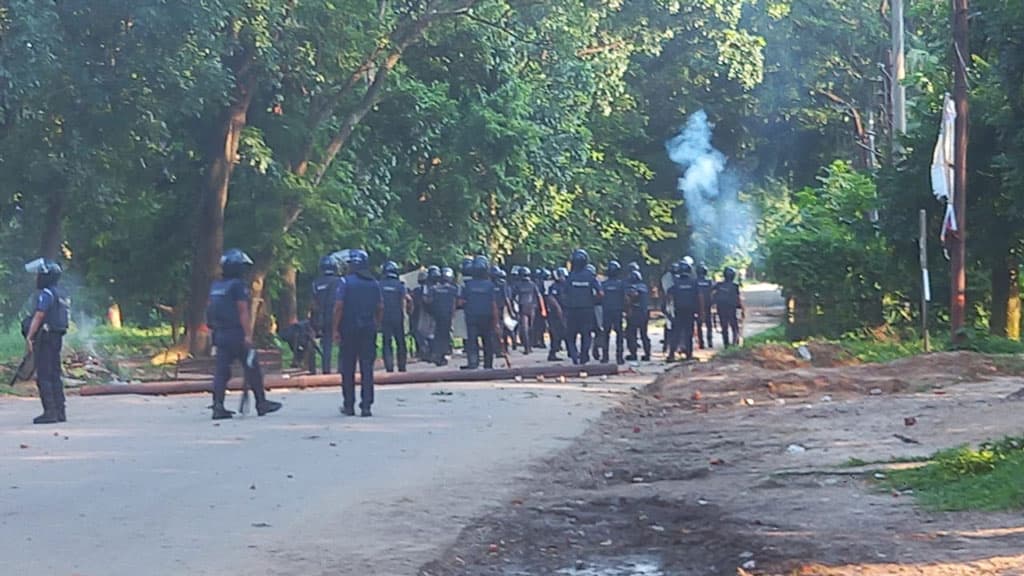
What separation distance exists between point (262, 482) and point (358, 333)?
558 cm

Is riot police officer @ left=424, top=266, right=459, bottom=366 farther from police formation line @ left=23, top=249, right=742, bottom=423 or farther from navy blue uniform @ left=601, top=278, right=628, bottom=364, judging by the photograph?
navy blue uniform @ left=601, top=278, right=628, bottom=364

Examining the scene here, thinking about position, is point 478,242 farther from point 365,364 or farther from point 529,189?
point 365,364

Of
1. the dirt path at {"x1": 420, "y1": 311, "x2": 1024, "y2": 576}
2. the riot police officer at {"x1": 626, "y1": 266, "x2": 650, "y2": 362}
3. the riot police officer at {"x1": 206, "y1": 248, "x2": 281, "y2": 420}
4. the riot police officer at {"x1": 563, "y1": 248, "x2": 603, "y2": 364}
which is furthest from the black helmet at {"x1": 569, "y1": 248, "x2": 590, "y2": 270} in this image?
the riot police officer at {"x1": 206, "y1": 248, "x2": 281, "y2": 420}

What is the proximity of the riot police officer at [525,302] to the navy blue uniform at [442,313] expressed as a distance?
4.29 m

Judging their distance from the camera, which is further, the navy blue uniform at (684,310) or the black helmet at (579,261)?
the navy blue uniform at (684,310)

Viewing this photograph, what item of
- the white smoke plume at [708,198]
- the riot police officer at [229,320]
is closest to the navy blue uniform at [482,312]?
the riot police officer at [229,320]

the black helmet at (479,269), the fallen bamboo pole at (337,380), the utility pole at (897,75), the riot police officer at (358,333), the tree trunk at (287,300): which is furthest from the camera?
the tree trunk at (287,300)

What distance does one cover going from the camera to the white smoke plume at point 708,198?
187ft

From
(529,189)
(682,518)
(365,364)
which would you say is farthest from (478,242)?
(682,518)

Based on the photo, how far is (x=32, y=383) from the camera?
24.8 m

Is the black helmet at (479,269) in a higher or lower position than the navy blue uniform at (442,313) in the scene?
higher

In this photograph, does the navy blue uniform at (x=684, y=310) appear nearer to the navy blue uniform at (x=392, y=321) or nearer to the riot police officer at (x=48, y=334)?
the navy blue uniform at (x=392, y=321)

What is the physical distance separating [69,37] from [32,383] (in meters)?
5.24

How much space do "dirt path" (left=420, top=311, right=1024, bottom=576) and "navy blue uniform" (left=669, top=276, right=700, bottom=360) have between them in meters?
8.15
